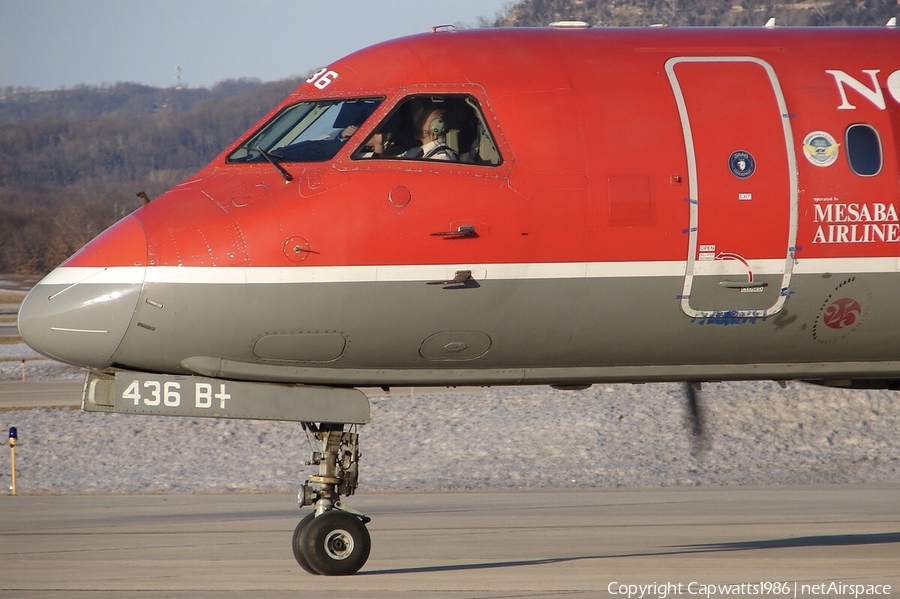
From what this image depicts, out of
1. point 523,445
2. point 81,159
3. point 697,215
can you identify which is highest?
point 81,159

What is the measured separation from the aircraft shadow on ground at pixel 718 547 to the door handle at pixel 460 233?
11.5 feet

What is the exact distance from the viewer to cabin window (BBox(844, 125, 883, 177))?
9.32 metres

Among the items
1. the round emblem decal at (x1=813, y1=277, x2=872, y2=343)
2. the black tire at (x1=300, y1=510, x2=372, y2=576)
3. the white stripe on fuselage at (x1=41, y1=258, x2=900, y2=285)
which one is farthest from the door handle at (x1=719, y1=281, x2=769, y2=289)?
the black tire at (x1=300, y1=510, x2=372, y2=576)

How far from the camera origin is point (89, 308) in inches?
332

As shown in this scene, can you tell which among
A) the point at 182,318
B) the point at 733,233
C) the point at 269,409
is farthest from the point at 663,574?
the point at 182,318

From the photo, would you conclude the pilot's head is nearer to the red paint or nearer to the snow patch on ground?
the red paint

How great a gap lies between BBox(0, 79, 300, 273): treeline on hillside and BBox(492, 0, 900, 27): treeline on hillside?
25.8m

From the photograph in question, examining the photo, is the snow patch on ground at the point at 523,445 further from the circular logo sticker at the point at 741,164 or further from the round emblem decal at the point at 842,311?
the circular logo sticker at the point at 741,164

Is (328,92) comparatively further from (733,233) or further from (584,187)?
(733,233)

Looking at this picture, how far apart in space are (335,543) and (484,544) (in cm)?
325

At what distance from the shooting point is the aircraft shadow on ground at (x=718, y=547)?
10875 millimetres

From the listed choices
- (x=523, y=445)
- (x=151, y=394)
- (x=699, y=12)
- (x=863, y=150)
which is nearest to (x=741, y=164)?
(x=863, y=150)

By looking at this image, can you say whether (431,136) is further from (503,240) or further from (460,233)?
(503,240)

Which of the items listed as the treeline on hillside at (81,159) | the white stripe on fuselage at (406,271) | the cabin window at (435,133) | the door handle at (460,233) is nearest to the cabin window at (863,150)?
the white stripe on fuselage at (406,271)
